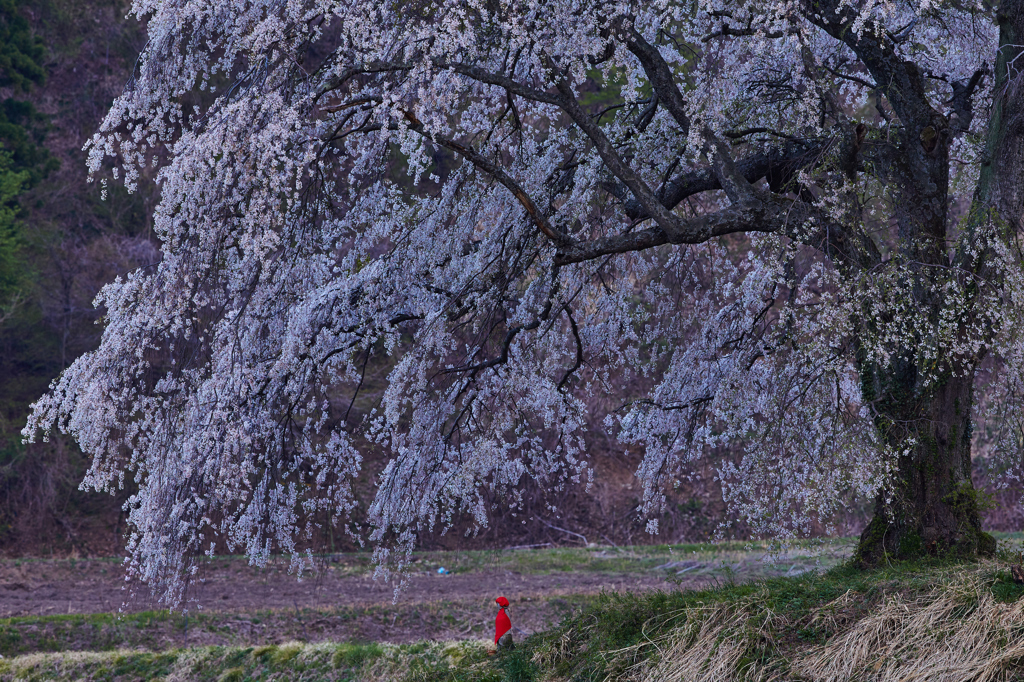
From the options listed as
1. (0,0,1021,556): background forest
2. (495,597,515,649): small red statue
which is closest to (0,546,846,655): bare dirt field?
(495,597,515,649): small red statue

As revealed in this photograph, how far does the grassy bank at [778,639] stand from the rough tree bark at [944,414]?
14.9 inches

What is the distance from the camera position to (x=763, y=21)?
5980 millimetres

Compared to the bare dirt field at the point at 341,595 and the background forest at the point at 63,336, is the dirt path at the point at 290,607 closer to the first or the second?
the bare dirt field at the point at 341,595

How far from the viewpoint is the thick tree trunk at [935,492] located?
6.08 meters

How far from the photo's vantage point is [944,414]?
6227 mm

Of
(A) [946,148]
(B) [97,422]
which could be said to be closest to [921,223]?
(A) [946,148]

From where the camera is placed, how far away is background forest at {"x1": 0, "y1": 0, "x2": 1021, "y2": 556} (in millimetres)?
16562


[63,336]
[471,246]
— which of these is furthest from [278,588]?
[63,336]

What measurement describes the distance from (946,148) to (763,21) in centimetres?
172

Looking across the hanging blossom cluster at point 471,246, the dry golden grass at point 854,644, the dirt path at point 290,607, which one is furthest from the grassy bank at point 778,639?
the dirt path at point 290,607

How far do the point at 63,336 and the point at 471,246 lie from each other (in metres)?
13.3

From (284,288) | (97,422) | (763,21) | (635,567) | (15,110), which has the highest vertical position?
(15,110)

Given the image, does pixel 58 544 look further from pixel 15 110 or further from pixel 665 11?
pixel 665 11

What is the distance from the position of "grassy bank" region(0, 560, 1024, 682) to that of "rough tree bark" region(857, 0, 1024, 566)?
38cm
